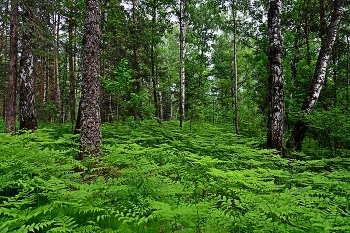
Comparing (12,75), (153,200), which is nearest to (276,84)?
(153,200)

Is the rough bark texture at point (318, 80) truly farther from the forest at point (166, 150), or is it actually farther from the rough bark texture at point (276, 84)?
the rough bark texture at point (276, 84)

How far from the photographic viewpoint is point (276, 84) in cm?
780

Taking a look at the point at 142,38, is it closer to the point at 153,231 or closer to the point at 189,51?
the point at 153,231

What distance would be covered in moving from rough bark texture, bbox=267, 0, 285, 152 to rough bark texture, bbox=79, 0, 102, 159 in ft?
17.6

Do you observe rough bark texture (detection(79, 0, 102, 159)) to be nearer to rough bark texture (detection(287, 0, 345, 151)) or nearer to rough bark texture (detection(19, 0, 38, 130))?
rough bark texture (detection(19, 0, 38, 130))

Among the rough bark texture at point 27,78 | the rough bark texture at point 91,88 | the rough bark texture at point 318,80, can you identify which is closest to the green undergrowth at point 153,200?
the rough bark texture at point 91,88

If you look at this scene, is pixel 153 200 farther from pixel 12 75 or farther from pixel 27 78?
pixel 12 75

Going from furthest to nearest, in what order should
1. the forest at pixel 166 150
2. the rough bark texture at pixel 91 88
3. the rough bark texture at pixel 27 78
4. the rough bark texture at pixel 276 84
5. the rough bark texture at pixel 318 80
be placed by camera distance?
the rough bark texture at pixel 27 78, the rough bark texture at pixel 318 80, the rough bark texture at pixel 276 84, the rough bark texture at pixel 91 88, the forest at pixel 166 150

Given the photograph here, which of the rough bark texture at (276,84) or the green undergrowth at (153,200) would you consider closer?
the green undergrowth at (153,200)

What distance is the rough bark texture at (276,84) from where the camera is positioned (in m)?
7.73

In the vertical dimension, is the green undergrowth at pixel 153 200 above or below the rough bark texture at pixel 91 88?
below

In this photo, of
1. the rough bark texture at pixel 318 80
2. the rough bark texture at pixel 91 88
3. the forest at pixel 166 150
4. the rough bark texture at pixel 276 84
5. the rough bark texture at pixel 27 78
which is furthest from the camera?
the rough bark texture at pixel 27 78

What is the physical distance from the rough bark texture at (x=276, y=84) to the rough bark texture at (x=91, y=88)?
537cm

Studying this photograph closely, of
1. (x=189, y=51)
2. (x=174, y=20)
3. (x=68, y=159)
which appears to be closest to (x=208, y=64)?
(x=189, y=51)
